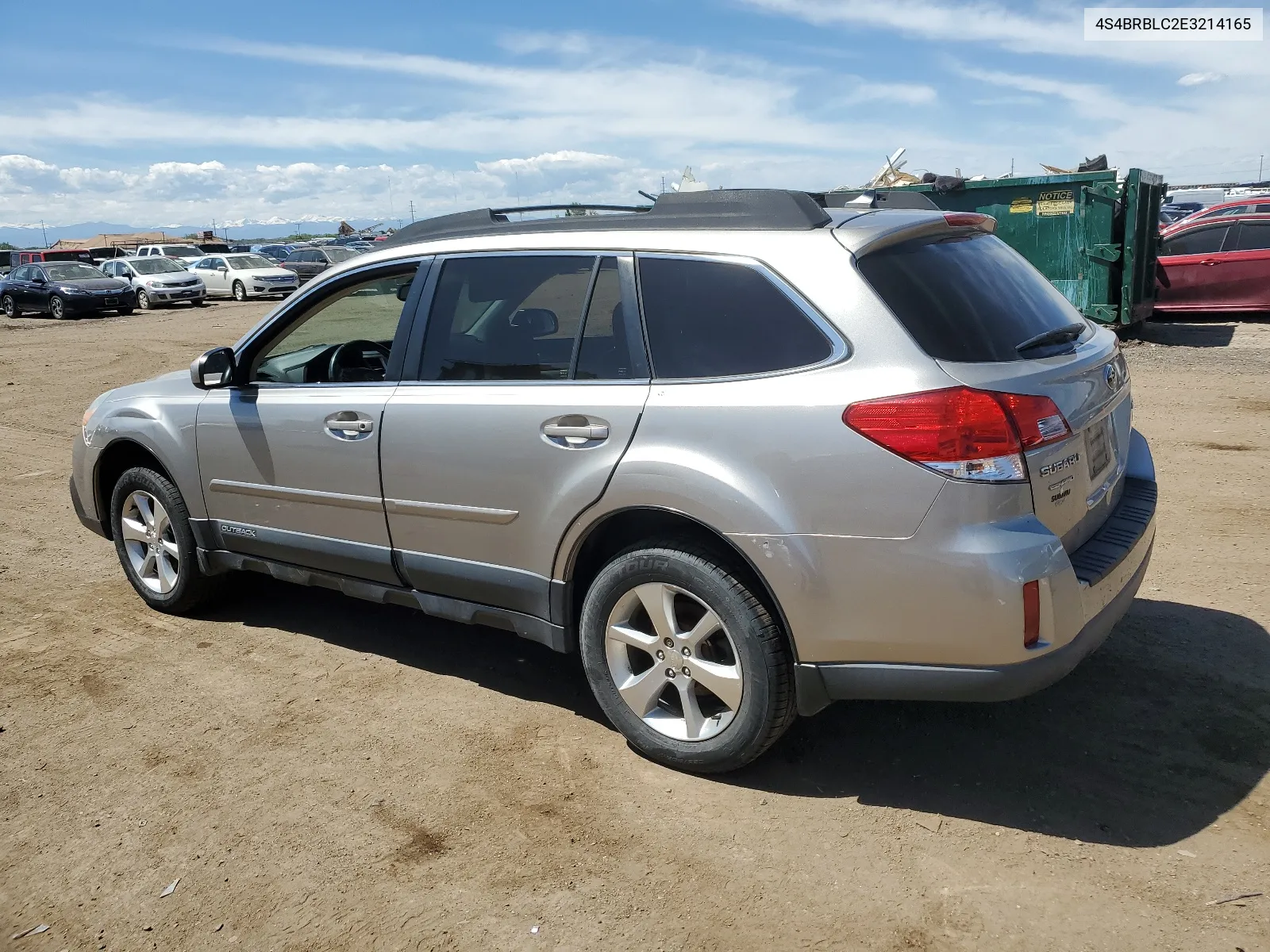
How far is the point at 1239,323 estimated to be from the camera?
1480cm

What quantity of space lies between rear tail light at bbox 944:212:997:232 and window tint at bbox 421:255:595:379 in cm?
122

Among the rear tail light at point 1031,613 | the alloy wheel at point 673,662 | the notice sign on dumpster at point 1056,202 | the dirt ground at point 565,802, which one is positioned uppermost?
the notice sign on dumpster at point 1056,202

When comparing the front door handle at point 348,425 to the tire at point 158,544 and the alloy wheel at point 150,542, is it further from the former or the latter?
the alloy wheel at point 150,542

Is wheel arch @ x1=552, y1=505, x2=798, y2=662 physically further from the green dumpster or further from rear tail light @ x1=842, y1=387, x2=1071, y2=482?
the green dumpster

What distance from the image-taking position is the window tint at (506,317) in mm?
3705

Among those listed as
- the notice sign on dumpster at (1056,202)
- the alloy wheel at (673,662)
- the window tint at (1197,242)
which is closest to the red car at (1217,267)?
the window tint at (1197,242)

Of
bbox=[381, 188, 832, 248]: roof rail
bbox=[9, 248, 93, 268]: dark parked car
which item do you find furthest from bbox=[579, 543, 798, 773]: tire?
bbox=[9, 248, 93, 268]: dark parked car

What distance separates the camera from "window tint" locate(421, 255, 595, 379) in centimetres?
371

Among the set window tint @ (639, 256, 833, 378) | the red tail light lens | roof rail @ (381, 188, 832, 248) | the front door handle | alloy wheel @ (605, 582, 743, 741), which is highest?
roof rail @ (381, 188, 832, 248)

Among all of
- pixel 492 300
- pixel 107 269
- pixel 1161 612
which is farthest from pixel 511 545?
pixel 107 269

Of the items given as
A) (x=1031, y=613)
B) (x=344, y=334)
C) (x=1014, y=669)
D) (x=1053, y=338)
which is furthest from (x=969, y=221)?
(x=344, y=334)

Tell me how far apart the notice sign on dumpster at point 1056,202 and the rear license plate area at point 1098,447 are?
11.0m

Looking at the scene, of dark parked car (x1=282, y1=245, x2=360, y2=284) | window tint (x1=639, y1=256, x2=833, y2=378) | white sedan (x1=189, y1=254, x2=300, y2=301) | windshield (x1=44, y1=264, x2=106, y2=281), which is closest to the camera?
window tint (x1=639, y1=256, x2=833, y2=378)

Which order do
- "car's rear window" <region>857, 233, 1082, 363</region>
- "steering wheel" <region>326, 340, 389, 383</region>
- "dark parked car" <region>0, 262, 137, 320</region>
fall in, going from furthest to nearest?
1. "dark parked car" <region>0, 262, 137, 320</region>
2. "steering wheel" <region>326, 340, 389, 383</region>
3. "car's rear window" <region>857, 233, 1082, 363</region>
